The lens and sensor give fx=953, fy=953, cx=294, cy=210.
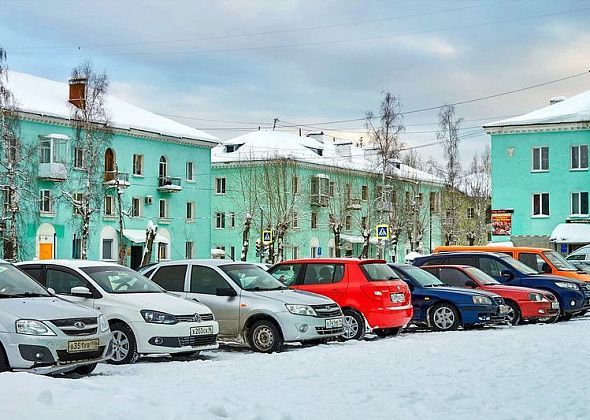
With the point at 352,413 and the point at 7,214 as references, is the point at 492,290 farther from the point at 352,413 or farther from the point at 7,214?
the point at 7,214

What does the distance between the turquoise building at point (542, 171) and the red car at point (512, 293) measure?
1537 inches

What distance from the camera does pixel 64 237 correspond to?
178 ft

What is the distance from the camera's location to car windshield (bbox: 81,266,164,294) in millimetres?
14750

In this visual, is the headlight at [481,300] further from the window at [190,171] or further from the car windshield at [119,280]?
the window at [190,171]

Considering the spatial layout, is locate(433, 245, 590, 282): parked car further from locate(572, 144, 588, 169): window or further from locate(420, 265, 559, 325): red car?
locate(572, 144, 588, 169): window

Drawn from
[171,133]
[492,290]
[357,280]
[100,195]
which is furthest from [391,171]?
[357,280]

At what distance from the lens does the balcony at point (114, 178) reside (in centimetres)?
5571

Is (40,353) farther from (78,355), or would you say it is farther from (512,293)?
(512,293)

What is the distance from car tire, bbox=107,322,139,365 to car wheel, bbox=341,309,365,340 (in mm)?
4958

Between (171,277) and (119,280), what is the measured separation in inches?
81.6

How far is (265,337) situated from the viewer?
15.8 meters

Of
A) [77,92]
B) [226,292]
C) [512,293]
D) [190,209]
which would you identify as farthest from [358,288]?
[190,209]

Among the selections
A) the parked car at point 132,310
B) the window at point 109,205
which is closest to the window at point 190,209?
the window at point 109,205

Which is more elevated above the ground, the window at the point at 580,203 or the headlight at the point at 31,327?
the window at the point at 580,203
